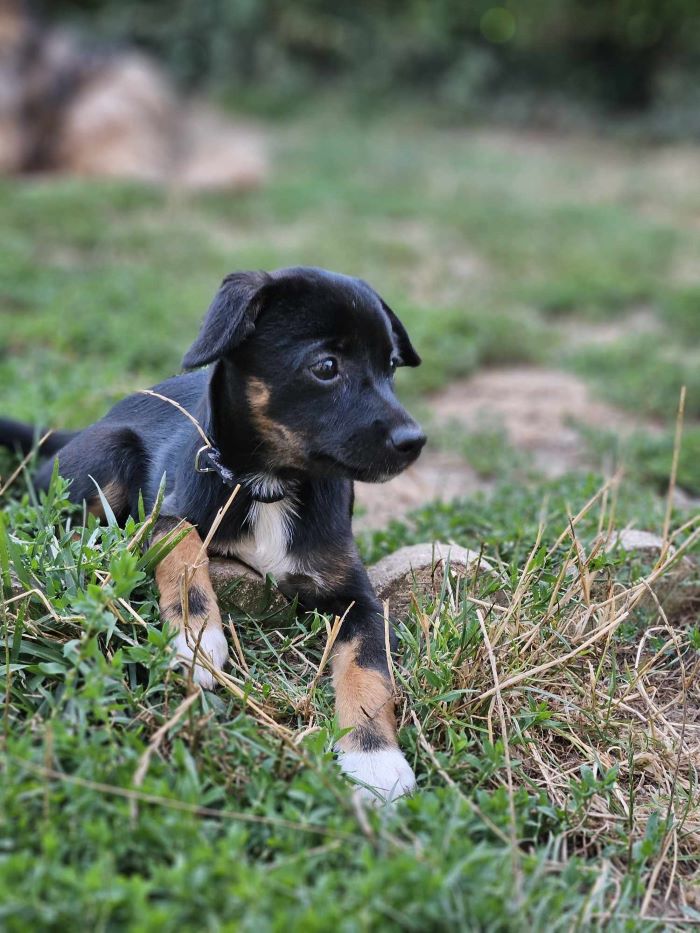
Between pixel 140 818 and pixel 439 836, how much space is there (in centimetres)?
75

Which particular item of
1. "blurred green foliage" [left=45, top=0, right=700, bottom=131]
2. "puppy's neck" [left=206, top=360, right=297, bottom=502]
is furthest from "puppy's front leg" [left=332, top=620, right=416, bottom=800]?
"blurred green foliage" [left=45, top=0, right=700, bottom=131]

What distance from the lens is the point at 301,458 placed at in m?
3.35

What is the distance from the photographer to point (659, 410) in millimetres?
7293

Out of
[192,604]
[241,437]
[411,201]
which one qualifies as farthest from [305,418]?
[411,201]

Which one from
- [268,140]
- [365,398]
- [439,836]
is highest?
[365,398]

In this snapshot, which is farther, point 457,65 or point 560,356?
point 457,65

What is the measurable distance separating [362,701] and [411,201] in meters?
10.8

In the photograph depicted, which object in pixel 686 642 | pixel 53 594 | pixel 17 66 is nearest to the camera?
pixel 53 594

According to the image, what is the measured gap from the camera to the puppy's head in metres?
3.22

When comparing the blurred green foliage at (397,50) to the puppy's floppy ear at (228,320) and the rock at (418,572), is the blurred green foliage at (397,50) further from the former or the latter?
the puppy's floppy ear at (228,320)

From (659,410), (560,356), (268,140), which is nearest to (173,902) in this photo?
(659,410)

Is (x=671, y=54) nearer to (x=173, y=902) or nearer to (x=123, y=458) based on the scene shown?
(x=123, y=458)

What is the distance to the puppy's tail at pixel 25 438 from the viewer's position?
4715 millimetres

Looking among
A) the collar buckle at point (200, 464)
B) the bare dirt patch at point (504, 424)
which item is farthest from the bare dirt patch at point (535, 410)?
the collar buckle at point (200, 464)
